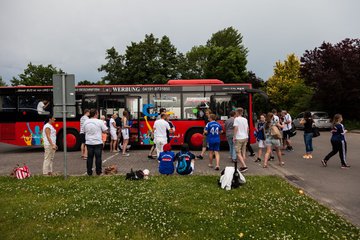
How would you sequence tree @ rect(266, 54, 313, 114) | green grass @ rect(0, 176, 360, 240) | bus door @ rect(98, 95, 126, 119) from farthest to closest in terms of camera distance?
tree @ rect(266, 54, 313, 114) → bus door @ rect(98, 95, 126, 119) → green grass @ rect(0, 176, 360, 240)

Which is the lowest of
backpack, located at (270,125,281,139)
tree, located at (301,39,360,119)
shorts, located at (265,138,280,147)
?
shorts, located at (265,138,280,147)

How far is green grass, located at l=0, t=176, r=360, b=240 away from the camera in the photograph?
4844mm

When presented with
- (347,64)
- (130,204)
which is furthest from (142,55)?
(130,204)

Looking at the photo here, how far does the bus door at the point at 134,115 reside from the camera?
15711 mm

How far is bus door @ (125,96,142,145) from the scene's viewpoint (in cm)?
1571

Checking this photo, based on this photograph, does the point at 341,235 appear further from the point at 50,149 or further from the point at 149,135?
the point at 149,135

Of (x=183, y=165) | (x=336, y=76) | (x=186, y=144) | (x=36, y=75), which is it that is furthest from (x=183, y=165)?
(x=36, y=75)

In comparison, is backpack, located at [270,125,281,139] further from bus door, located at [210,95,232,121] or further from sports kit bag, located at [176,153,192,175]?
bus door, located at [210,95,232,121]

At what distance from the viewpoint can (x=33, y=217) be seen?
5594 millimetres

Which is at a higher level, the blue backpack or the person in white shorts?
the person in white shorts

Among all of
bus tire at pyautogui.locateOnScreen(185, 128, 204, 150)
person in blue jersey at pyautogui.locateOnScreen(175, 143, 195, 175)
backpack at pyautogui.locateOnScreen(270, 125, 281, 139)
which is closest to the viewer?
person in blue jersey at pyautogui.locateOnScreen(175, 143, 195, 175)

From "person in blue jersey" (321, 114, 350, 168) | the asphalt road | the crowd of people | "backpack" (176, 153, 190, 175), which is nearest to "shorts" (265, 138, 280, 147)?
the crowd of people

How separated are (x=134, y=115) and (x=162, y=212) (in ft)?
34.1

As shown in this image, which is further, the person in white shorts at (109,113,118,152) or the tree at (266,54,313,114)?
the tree at (266,54,313,114)
